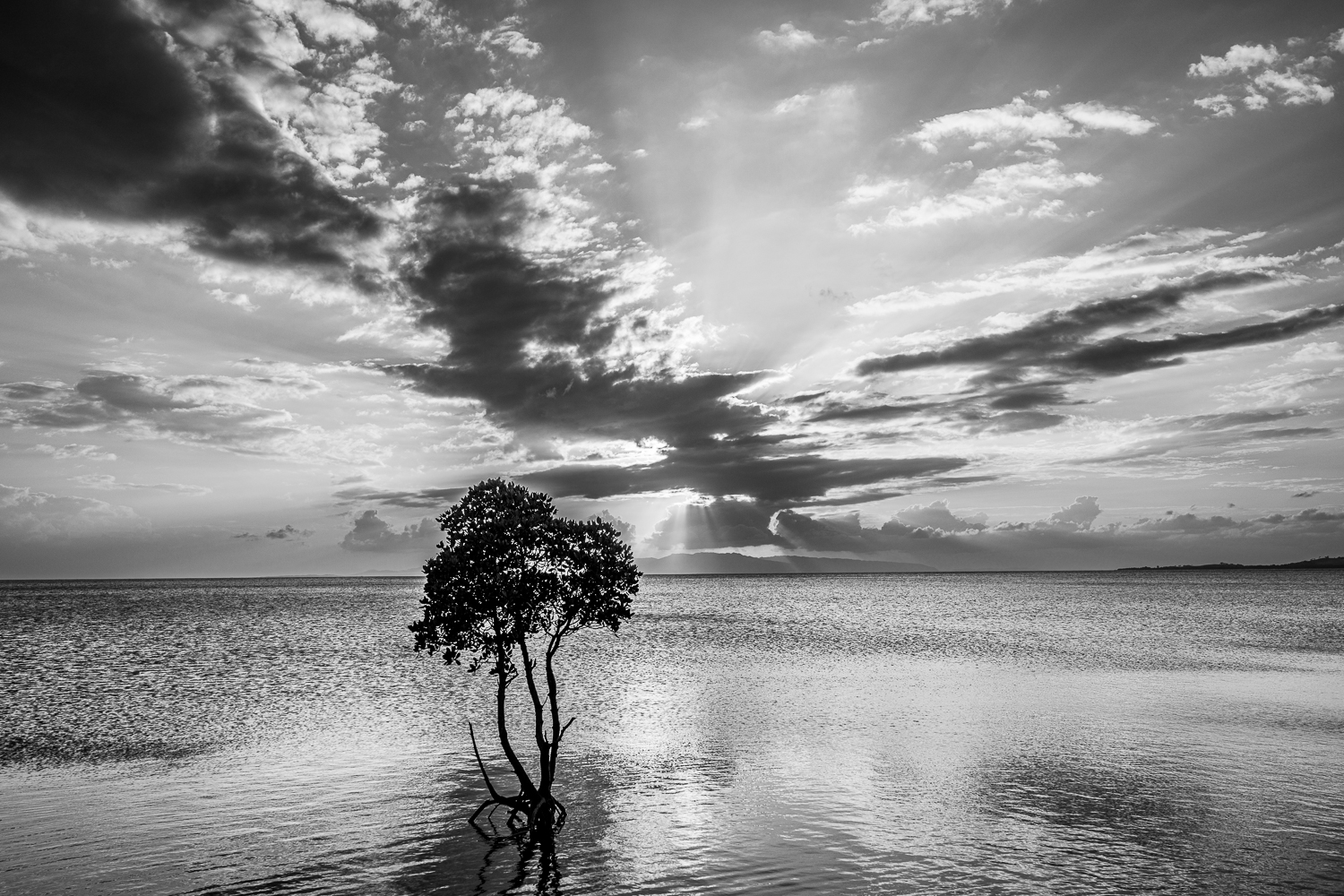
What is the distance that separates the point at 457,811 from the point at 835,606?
573 feet

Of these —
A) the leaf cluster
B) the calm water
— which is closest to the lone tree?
the leaf cluster

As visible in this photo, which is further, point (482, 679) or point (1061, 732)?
point (482, 679)

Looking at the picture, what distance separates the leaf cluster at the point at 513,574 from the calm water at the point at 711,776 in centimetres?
759

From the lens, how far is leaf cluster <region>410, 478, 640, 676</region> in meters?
30.5

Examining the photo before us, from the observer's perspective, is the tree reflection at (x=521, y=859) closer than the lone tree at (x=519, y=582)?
Yes

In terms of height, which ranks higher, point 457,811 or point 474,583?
point 474,583

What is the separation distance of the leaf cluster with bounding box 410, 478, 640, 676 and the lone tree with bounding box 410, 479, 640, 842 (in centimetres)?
3

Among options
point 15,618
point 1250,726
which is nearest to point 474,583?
point 1250,726

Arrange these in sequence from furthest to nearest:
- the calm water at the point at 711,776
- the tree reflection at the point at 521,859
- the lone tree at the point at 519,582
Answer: the lone tree at the point at 519,582 < the calm water at the point at 711,776 < the tree reflection at the point at 521,859

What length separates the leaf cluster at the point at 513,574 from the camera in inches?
1202

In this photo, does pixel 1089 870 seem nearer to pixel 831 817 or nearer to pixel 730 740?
pixel 831 817

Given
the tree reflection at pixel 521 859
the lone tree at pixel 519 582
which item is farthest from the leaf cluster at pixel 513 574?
the tree reflection at pixel 521 859

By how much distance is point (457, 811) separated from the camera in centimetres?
3259

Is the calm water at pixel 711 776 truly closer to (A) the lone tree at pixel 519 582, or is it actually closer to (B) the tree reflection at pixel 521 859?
(B) the tree reflection at pixel 521 859
